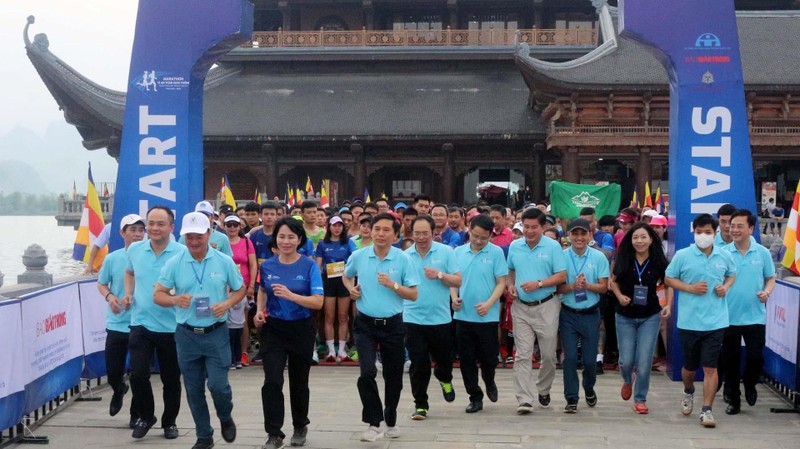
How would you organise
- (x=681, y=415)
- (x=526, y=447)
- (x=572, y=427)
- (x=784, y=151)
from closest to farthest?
(x=526, y=447) → (x=572, y=427) → (x=681, y=415) → (x=784, y=151)

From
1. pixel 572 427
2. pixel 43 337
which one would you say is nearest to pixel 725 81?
pixel 572 427

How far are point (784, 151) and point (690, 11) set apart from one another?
19.5 m

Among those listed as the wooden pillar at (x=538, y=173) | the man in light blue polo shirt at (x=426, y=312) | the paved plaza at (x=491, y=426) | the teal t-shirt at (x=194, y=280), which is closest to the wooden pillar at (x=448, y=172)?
the wooden pillar at (x=538, y=173)

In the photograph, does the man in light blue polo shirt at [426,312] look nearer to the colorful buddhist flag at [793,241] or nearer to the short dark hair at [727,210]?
the short dark hair at [727,210]

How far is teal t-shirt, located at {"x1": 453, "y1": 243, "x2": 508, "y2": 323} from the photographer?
8.23 meters

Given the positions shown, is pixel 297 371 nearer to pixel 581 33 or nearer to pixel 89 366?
pixel 89 366

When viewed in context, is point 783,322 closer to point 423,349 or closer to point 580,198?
point 423,349

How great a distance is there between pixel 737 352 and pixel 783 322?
859 mm

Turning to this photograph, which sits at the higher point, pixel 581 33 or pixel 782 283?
pixel 581 33

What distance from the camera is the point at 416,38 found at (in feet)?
107

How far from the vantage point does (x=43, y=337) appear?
7.92 m

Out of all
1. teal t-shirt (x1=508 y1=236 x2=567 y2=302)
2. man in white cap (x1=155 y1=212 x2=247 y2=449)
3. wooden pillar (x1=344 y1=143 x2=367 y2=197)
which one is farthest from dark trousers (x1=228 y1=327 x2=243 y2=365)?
wooden pillar (x1=344 y1=143 x2=367 y2=197)

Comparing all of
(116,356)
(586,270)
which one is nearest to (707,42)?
(586,270)

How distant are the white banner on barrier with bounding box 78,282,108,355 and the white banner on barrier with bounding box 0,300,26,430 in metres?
1.77
